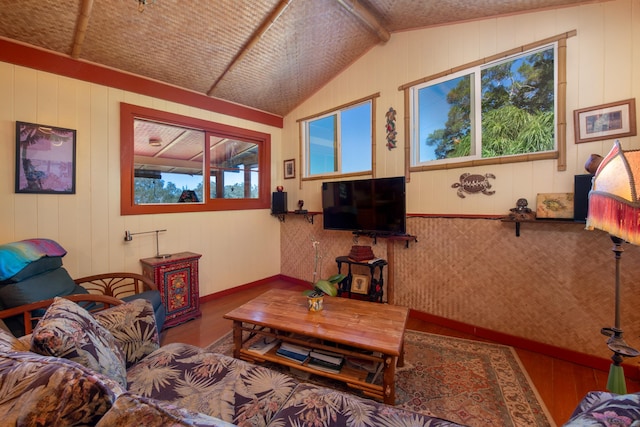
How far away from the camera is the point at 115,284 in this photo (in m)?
2.65

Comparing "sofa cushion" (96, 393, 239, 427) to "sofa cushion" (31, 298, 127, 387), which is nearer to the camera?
"sofa cushion" (96, 393, 239, 427)

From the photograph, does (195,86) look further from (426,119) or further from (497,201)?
(497,201)

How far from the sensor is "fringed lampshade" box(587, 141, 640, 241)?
910 millimetres

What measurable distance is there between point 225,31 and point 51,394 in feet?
9.47

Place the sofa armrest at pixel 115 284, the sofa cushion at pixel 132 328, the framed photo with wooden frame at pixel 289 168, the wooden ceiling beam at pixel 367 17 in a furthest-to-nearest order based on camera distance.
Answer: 1. the framed photo with wooden frame at pixel 289 168
2. the wooden ceiling beam at pixel 367 17
3. the sofa armrest at pixel 115 284
4. the sofa cushion at pixel 132 328

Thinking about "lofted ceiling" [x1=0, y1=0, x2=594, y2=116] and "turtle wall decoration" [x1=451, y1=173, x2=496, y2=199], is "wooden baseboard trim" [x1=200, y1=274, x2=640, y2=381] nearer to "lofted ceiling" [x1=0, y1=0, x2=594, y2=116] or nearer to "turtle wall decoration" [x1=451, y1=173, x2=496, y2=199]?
"turtle wall decoration" [x1=451, y1=173, x2=496, y2=199]

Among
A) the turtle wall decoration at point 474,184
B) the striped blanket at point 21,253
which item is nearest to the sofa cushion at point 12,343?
the striped blanket at point 21,253

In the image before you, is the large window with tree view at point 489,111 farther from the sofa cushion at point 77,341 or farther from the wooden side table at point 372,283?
the sofa cushion at point 77,341

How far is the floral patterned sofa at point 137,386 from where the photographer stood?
1.91ft

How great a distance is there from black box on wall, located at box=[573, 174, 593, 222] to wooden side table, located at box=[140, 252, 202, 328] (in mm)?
Answer: 3431

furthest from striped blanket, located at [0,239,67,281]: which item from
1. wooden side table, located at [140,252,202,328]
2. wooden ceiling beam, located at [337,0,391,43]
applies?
wooden ceiling beam, located at [337,0,391,43]

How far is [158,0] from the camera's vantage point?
2.07 metres

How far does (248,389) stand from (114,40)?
303 cm

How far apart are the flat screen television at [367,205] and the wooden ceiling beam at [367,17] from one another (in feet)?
5.25
